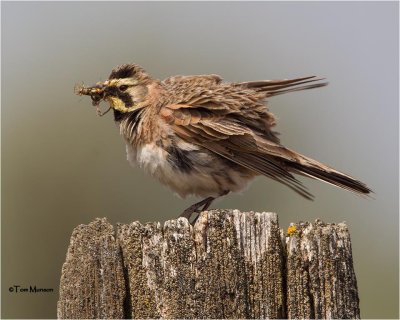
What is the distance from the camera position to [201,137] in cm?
874

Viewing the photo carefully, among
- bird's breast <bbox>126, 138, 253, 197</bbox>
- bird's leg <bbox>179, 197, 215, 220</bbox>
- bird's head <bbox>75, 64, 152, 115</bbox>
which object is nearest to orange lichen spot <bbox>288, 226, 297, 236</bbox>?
bird's breast <bbox>126, 138, 253, 197</bbox>

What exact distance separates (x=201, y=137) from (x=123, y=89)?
3.88 feet

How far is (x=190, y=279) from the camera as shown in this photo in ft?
17.7

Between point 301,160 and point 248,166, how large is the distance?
0.52 metres

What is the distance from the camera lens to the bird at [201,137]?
8.71 metres

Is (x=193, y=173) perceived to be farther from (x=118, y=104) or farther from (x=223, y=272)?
(x=223, y=272)

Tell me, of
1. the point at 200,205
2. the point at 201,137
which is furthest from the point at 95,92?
the point at 200,205

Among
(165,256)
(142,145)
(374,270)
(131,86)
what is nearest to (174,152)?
(142,145)

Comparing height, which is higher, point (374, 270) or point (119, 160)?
point (119, 160)

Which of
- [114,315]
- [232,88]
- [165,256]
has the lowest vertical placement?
[114,315]

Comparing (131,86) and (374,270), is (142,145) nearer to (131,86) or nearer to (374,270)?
(131,86)

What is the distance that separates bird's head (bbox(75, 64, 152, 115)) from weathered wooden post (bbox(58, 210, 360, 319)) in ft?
13.1

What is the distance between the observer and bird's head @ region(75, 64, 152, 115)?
9383 millimetres

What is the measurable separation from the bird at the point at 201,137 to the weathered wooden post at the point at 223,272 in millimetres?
2785
